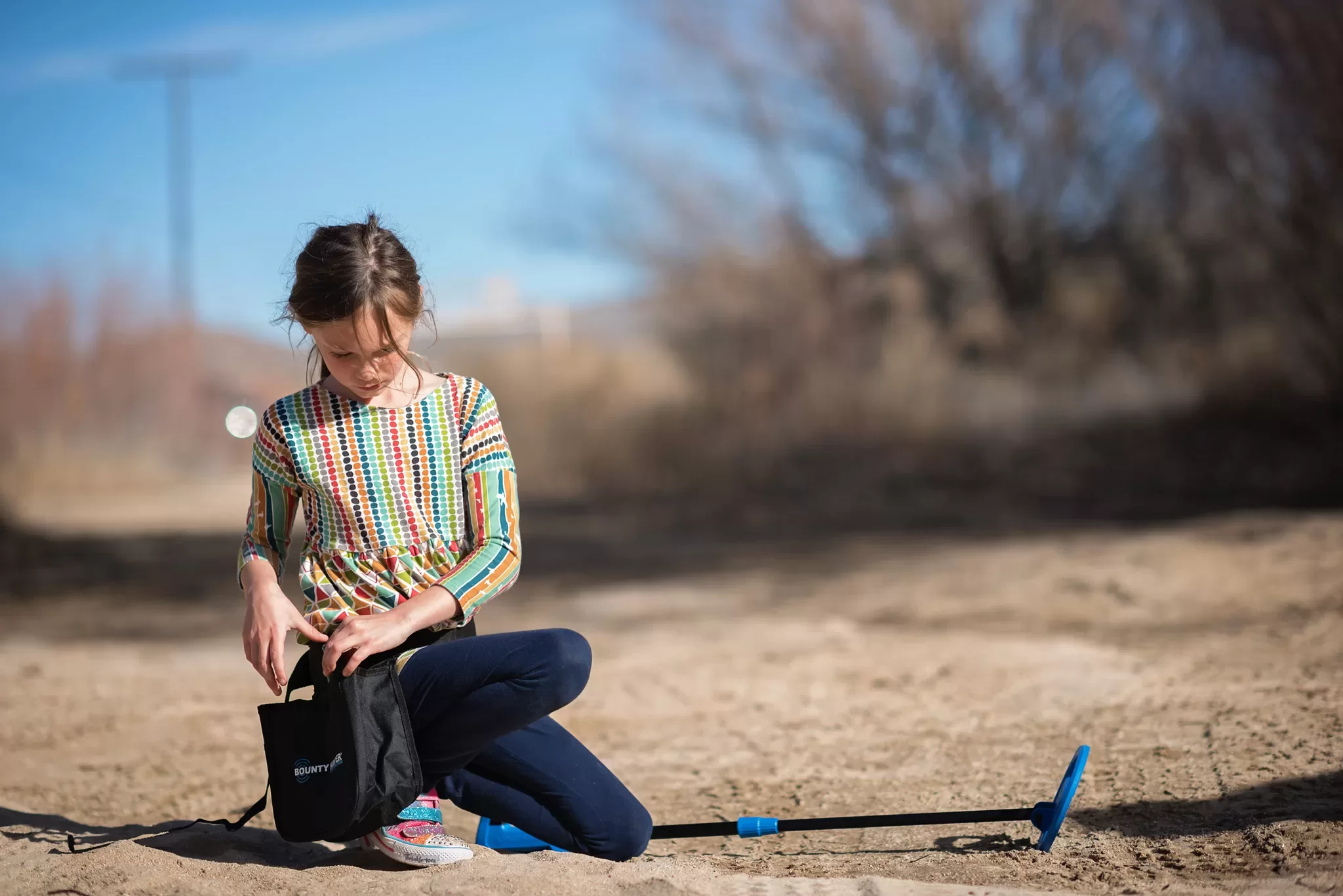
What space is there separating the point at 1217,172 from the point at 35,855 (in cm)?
1220

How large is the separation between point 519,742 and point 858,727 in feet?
6.15

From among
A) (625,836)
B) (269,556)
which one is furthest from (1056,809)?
(269,556)

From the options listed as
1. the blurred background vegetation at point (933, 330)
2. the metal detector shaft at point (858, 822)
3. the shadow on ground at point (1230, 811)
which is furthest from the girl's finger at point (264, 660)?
the blurred background vegetation at point (933, 330)

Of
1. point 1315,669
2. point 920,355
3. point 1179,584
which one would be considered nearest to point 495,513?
point 1315,669

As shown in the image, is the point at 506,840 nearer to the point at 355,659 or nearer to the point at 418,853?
the point at 418,853

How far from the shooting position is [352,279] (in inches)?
82.0

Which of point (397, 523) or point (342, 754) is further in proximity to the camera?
point (397, 523)

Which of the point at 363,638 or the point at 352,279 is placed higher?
the point at 352,279

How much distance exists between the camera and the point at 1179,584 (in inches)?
235

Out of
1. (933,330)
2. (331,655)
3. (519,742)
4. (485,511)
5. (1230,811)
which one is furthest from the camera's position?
(933,330)

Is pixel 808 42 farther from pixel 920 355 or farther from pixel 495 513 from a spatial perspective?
pixel 495 513

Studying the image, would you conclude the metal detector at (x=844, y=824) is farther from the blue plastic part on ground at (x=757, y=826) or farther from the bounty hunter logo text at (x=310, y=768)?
the bounty hunter logo text at (x=310, y=768)

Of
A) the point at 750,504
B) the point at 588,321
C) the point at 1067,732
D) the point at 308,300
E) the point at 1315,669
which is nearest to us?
the point at 308,300

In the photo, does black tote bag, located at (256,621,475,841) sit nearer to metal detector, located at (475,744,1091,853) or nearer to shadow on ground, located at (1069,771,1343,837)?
metal detector, located at (475,744,1091,853)
